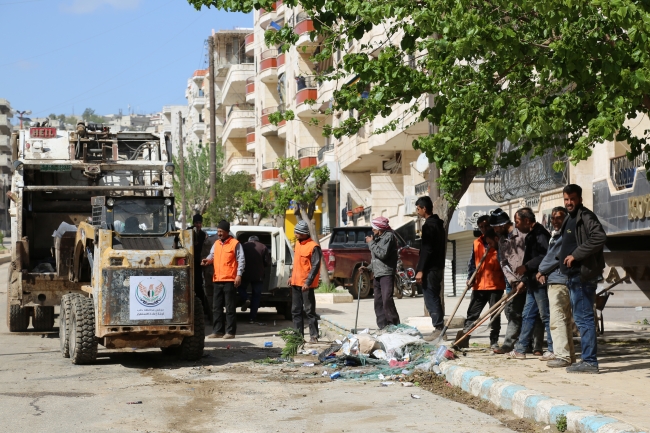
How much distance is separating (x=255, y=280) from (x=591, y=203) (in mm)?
8066

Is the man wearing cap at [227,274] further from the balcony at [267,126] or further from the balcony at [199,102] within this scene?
the balcony at [199,102]

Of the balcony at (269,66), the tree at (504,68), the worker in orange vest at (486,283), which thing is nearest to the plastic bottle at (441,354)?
the worker in orange vest at (486,283)

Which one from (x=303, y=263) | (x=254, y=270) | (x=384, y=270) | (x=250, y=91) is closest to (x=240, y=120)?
(x=250, y=91)

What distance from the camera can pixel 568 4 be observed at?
7.77 metres

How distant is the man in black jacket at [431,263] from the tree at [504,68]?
41.9 inches

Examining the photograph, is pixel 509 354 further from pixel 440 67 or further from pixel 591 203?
pixel 591 203

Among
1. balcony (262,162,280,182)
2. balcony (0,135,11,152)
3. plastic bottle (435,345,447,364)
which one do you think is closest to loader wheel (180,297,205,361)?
plastic bottle (435,345,447,364)

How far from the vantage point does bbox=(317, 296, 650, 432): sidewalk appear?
309 inches

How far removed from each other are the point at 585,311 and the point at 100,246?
226 inches

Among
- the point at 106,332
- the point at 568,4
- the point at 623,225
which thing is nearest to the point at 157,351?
the point at 106,332

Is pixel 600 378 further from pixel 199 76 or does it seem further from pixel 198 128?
pixel 199 76

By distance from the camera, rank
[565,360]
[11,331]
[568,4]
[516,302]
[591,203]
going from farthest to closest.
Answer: [591,203] → [11,331] → [516,302] → [565,360] → [568,4]

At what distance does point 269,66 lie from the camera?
2440 inches

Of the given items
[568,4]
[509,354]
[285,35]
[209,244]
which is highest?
[285,35]
